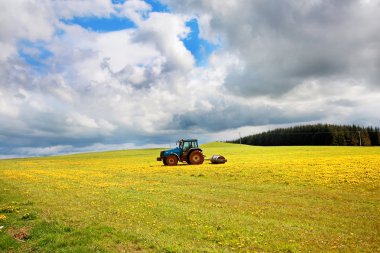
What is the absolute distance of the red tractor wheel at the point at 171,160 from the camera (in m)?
44.5

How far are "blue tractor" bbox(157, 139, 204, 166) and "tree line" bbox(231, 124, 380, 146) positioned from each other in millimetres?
105352

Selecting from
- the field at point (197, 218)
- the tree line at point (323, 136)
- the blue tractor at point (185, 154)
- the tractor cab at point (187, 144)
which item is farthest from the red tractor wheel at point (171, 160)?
the tree line at point (323, 136)

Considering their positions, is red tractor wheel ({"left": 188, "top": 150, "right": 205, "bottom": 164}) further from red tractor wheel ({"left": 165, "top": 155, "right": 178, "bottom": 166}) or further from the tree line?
the tree line

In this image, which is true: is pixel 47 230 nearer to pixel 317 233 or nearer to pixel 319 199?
pixel 317 233

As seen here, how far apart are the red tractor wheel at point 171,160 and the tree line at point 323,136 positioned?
352 feet

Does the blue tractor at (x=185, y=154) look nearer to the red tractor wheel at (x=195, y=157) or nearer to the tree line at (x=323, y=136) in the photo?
the red tractor wheel at (x=195, y=157)

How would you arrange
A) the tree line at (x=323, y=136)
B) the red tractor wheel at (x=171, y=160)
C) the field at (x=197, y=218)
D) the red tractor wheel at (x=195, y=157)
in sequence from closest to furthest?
the field at (x=197, y=218)
the red tractor wheel at (x=195, y=157)
the red tractor wheel at (x=171, y=160)
the tree line at (x=323, y=136)

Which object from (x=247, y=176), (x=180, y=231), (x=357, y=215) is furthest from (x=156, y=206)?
(x=247, y=176)

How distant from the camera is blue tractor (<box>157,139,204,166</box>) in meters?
44.4

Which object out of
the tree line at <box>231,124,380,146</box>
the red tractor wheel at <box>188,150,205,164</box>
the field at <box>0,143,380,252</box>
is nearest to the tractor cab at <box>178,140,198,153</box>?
the red tractor wheel at <box>188,150,205,164</box>

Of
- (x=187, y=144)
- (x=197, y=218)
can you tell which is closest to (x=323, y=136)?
(x=187, y=144)

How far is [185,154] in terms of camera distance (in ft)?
148

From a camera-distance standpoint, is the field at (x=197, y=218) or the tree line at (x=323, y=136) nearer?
the field at (x=197, y=218)

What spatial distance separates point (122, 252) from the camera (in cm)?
980
